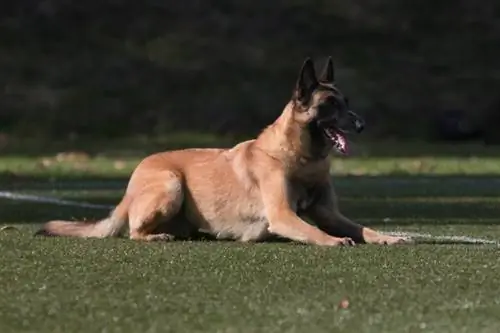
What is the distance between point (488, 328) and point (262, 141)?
13.0 ft

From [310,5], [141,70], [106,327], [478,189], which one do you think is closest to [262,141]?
[106,327]

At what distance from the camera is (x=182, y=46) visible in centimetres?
2925

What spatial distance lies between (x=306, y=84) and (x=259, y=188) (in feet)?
2.31

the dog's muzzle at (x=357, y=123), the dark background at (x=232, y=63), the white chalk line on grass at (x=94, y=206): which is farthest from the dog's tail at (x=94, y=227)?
the dark background at (x=232, y=63)

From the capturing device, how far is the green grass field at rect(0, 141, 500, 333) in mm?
5574

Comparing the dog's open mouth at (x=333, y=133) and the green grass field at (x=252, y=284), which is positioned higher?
the dog's open mouth at (x=333, y=133)

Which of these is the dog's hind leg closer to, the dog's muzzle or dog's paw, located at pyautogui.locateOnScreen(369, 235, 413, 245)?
the dog's muzzle

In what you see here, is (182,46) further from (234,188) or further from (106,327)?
(106,327)

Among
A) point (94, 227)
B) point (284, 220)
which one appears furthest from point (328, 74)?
point (94, 227)

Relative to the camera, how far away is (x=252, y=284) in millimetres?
6613

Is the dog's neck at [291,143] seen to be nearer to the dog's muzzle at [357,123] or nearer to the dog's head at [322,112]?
the dog's head at [322,112]

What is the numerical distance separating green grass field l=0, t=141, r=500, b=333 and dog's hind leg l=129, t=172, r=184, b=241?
19 cm

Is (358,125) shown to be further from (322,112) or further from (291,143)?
(291,143)

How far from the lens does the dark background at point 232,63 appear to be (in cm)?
2645
